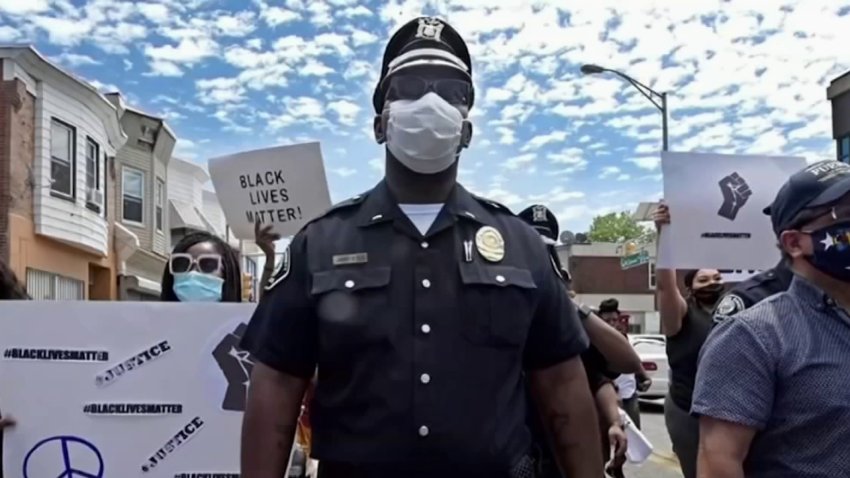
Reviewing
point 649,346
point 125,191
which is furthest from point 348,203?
point 125,191

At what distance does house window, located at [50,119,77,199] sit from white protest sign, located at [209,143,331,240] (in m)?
13.4

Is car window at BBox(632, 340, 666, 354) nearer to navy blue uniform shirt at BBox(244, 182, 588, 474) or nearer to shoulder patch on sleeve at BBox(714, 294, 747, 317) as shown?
shoulder patch on sleeve at BBox(714, 294, 747, 317)

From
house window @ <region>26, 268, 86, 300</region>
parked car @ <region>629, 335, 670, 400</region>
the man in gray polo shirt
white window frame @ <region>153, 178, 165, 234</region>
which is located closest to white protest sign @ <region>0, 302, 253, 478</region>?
the man in gray polo shirt

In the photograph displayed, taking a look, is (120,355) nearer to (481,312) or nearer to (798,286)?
(481,312)

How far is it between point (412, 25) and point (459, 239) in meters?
0.65

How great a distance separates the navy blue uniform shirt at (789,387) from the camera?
7.34 ft

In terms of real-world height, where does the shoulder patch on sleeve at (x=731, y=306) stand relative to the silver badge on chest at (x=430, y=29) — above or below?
below

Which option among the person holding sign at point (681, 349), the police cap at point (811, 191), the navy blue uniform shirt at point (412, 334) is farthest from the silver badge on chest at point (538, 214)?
the navy blue uniform shirt at point (412, 334)

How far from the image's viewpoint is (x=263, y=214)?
196 inches

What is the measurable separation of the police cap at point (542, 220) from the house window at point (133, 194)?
20321 millimetres

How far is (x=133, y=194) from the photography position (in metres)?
23.5

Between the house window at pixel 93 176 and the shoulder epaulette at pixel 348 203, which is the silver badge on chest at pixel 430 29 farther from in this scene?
the house window at pixel 93 176

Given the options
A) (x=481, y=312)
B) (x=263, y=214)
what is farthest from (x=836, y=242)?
(x=263, y=214)

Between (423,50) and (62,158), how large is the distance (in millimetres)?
16827
